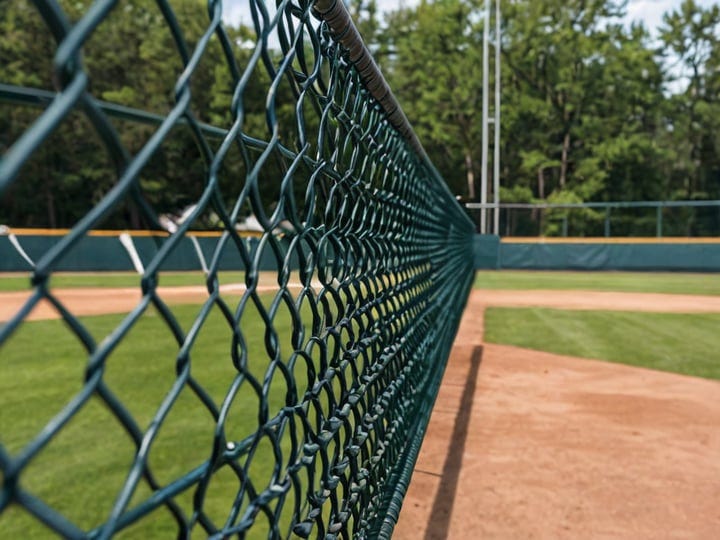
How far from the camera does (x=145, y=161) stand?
53 centimetres

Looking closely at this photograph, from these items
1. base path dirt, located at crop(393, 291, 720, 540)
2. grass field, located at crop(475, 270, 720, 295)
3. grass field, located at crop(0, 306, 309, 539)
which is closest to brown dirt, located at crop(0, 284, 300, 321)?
grass field, located at crop(0, 306, 309, 539)

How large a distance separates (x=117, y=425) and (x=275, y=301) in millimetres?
3307

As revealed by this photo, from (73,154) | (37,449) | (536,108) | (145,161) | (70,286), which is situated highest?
(536,108)

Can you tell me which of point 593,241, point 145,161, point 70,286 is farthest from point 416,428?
point 593,241

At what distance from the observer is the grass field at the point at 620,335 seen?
665 centimetres

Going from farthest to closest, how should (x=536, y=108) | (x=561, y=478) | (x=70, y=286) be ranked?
(x=536, y=108) < (x=70, y=286) < (x=561, y=478)

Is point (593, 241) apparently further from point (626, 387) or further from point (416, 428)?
point (416, 428)

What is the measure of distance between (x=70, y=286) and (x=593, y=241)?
722 inches

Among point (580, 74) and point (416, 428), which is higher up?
point (580, 74)

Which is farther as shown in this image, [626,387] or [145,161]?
[626,387]

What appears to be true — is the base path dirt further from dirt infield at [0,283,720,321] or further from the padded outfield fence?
dirt infield at [0,283,720,321]

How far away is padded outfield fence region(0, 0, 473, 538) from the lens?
0.48 meters

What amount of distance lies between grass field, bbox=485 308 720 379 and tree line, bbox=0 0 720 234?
23.6 meters

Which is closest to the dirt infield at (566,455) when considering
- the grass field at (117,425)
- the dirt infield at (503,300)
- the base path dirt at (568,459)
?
the base path dirt at (568,459)
